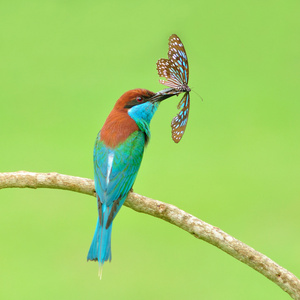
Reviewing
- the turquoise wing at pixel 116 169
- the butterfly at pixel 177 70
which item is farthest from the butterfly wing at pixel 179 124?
the turquoise wing at pixel 116 169

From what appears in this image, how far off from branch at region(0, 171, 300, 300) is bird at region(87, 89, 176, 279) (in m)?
0.05

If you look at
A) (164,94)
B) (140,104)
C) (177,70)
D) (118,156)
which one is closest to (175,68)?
(177,70)

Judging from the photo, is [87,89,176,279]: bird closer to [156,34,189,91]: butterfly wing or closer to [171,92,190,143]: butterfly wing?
[156,34,189,91]: butterfly wing

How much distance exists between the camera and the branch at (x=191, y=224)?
8.17 ft

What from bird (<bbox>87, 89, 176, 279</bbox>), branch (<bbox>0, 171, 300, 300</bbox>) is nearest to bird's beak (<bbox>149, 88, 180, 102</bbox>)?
bird (<bbox>87, 89, 176, 279</bbox>)

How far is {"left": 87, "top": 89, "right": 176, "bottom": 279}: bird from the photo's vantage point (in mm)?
2783

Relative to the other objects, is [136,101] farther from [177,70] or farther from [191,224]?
[191,224]

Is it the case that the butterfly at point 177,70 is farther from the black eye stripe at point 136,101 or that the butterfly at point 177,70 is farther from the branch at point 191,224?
the branch at point 191,224

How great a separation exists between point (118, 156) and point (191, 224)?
1.56 feet

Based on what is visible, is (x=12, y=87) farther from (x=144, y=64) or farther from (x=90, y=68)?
(x=144, y=64)

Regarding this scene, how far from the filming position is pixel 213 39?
766 centimetres

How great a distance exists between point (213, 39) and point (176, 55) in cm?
491

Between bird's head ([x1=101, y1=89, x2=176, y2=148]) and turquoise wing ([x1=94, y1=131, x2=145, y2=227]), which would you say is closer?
turquoise wing ([x1=94, y1=131, x2=145, y2=227])

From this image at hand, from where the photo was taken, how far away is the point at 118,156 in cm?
291
